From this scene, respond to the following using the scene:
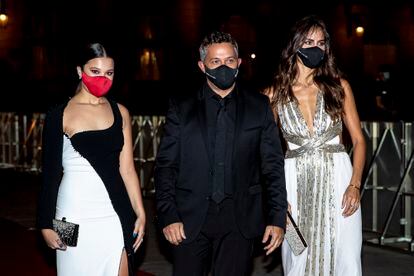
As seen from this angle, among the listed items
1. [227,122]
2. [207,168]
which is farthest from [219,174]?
[227,122]

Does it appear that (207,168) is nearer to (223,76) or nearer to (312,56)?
(223,76)

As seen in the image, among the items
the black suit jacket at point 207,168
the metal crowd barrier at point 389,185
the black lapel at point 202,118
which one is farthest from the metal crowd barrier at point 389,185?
the black lapel at point 202,118

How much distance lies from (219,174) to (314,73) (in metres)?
1.33

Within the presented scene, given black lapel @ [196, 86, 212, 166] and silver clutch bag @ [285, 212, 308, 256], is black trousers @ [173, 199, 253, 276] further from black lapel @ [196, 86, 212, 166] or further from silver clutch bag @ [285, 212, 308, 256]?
silver clutch bag @ [285, 212, 308, 256]

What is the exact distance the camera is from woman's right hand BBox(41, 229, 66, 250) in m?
4.36

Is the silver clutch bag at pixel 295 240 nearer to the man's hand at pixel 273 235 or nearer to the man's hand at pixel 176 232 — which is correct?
the man's hand at pixel 273 235

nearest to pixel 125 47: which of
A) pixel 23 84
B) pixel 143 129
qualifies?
pixel 23 84

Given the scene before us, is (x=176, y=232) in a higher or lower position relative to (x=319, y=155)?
lower

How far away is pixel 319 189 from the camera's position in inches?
208

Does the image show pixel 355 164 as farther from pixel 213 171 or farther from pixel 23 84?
pixel 23 84

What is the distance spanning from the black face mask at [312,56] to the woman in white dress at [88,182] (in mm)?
1295

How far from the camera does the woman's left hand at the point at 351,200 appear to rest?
5105mm

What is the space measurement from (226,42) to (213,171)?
0.69 metres

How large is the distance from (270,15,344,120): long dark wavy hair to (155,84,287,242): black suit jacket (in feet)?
2.90
